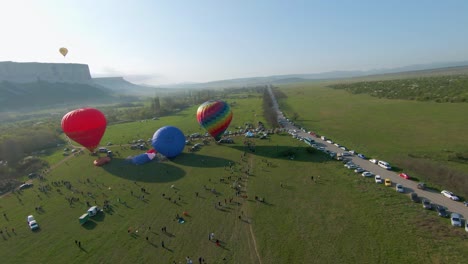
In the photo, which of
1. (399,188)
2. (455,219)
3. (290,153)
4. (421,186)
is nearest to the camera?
(455,219)

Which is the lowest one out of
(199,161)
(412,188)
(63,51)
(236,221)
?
(412,188)

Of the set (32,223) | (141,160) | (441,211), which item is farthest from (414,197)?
(32,223)

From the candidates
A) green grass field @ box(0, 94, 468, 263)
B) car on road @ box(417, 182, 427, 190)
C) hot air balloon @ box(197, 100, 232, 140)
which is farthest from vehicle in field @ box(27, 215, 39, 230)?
car on road @ box(417, 182, 427, 190)

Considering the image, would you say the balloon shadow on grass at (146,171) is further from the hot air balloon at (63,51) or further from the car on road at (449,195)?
the hot air balloon at (63,51)

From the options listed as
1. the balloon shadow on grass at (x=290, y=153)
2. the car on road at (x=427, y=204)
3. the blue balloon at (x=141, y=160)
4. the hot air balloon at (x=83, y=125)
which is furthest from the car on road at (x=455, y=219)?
the hot air balloon at (x=83, y=125)

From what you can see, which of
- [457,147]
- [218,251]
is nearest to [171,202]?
[218,251]

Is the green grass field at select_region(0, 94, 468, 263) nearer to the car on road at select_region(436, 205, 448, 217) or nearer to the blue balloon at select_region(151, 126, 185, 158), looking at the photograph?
the car on road at select_region(436, 205, 448, 217)

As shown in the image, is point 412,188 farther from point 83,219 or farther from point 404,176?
point 83,219
